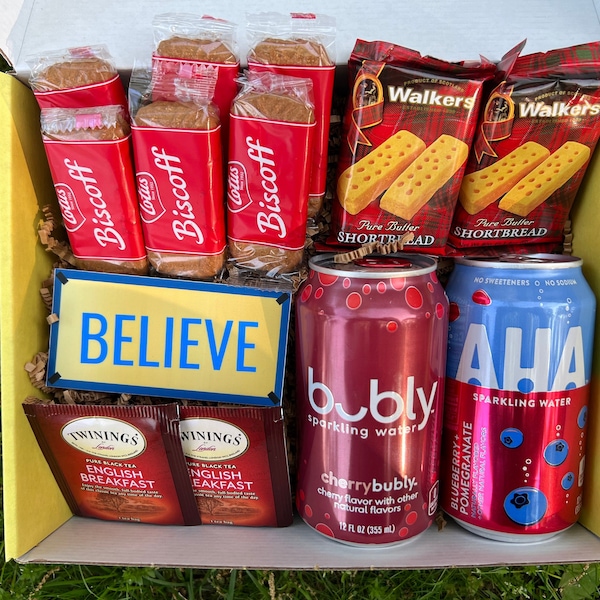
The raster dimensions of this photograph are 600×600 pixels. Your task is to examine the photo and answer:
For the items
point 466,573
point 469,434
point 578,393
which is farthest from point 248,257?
point 466,573

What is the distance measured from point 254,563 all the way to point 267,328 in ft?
1.38

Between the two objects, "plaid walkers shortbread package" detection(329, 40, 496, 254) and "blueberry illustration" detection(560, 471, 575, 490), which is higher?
"plaid walkers shortbread package" detection(329, 40, 496, 254)

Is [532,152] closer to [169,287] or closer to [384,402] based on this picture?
[384,402]

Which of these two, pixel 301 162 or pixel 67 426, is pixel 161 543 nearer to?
pixel 67 426

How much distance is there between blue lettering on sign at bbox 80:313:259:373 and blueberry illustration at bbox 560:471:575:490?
23.1 inches

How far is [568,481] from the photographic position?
1021mm

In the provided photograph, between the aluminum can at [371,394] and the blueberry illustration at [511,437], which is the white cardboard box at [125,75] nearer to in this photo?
the aluminum can at [371,394]

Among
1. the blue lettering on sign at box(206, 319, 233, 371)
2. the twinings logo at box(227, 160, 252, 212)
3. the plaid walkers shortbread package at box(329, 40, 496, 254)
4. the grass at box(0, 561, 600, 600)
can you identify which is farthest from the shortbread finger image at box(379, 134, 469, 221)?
the grass at box(0, 561, 600, 600)

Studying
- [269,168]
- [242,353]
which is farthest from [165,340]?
[269,168]

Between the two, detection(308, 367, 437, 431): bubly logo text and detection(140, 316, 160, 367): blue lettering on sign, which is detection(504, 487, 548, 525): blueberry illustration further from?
detection(140, 316, 160, 367): blue lettering on sign

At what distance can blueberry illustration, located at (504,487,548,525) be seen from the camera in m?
1.00

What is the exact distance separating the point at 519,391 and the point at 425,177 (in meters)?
0.41

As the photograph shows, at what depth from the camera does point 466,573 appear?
1255mm

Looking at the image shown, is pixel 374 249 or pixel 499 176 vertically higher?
pixel 499 176
